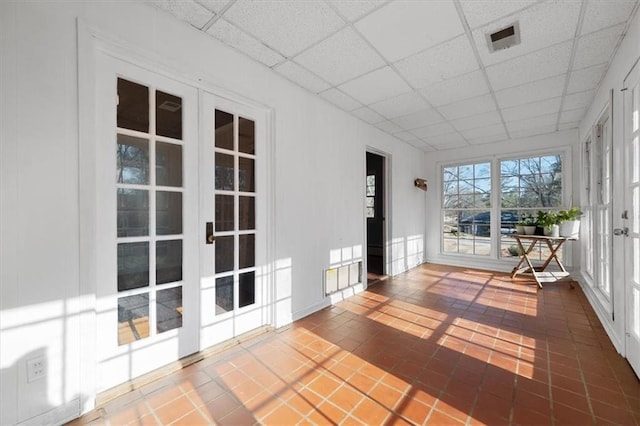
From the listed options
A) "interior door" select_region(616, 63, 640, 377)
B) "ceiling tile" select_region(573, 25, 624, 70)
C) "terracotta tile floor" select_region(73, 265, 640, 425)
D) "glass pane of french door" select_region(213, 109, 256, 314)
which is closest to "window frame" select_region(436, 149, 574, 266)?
"terracotta tile floor" select_region(73, 265, 640, 425)

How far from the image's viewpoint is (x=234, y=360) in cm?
234

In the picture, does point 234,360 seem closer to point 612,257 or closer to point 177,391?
point 177,391

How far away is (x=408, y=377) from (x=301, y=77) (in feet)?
10.1

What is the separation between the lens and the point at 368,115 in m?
4.30

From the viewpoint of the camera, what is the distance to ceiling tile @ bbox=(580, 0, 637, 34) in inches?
79.7

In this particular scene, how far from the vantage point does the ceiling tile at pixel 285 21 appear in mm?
2080

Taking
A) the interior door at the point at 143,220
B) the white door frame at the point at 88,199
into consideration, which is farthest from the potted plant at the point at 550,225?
the white door frame at the point at 88,199

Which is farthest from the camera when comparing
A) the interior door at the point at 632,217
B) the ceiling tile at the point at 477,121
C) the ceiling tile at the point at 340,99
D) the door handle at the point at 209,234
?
the ceiling tile at the point at 477,121

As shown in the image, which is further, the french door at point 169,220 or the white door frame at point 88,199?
the french door at point 169,220

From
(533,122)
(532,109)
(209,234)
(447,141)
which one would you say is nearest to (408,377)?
(209,234)

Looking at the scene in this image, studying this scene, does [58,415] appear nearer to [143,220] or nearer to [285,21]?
[143,220]

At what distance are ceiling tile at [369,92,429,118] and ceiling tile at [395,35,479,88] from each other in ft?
1.41

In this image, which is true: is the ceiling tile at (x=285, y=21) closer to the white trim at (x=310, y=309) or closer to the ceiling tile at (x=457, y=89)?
the ceiling tile at (x=457, y=89)

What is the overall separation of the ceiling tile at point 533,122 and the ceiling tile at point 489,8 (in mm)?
3058
